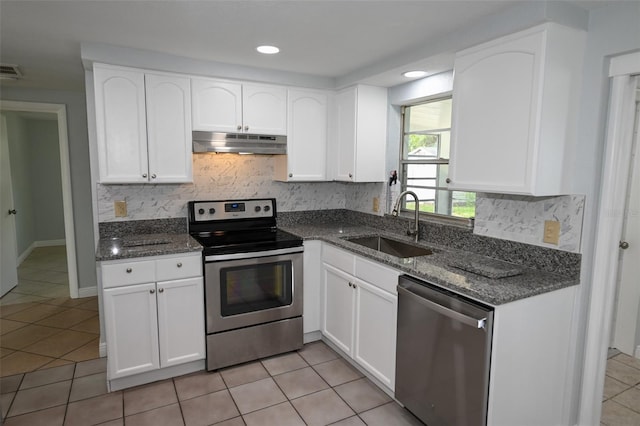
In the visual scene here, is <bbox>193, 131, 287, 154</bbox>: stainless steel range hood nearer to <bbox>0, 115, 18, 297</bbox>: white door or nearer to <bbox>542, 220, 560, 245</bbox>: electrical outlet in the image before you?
<bbox>542, 220, 560, 245</bbox>: electrical outlet

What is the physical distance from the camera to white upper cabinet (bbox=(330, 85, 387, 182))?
320cm

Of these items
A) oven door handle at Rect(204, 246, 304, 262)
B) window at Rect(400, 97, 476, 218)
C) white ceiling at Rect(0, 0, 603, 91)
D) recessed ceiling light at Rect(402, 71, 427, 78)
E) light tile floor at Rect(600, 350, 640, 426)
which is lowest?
light tile floor at Rect(600, 350, 640, 426)

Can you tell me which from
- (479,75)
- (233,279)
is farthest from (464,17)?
(233,279)

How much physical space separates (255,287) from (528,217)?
6.10ft

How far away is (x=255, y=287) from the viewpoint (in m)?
2.85

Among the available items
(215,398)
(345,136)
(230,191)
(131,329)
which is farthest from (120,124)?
(215,398)

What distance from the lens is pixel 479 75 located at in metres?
2.06

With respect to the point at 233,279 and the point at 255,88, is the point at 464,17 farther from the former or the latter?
the point at 233,279

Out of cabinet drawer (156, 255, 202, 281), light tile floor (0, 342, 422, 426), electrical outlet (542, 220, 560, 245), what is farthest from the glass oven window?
electrical outlet (542, 220, 560, 245)

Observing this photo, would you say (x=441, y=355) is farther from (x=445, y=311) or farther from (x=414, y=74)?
(x=414, y=74)

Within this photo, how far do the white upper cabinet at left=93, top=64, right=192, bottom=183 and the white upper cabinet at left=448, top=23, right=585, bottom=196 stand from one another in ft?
6.51

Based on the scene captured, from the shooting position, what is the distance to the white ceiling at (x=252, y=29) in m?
1.89

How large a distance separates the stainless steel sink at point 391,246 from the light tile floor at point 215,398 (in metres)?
0.94

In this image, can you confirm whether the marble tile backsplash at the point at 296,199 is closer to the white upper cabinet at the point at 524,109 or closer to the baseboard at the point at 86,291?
the white upper cabinet at the point at 524,109
